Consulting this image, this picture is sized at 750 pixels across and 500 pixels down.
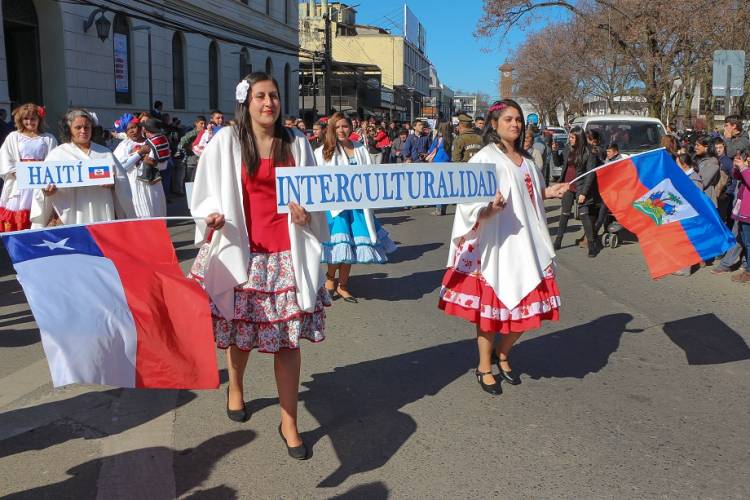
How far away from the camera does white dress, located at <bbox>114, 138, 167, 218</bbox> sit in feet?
25.4

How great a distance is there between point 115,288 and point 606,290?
608 cm

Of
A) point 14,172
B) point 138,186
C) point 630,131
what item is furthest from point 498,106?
point 630,131

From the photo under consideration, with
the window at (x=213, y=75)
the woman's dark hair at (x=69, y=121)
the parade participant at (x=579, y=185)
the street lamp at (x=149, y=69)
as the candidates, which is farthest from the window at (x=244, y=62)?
the woman's dark hair at (x=69, y=121)

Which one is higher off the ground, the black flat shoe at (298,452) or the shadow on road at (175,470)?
the black flat shoe at (298,452)

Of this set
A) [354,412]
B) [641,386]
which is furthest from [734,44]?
[354,412]

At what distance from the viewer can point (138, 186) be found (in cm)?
796

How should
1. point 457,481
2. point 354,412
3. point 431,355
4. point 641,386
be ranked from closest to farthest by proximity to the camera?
point 457,481 < point 354,412 < point 641,386 < point 431,355

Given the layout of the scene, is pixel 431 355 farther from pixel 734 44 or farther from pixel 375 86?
pixel 375 86

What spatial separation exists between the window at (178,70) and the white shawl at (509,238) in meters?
24.5

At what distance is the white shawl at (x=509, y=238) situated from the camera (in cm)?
455

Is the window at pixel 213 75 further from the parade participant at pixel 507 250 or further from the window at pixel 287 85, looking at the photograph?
the parade participant at pixel 507 250

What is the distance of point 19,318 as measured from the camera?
6.69m

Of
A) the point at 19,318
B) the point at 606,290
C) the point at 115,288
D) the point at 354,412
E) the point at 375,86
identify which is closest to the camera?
the point at 115,288

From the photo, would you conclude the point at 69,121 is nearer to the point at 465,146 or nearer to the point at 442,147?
the point at 465,146
